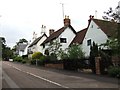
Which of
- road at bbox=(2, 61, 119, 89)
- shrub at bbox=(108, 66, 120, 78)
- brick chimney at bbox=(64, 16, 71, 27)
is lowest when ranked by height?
road at bbox=(2, 61, 119, 89)

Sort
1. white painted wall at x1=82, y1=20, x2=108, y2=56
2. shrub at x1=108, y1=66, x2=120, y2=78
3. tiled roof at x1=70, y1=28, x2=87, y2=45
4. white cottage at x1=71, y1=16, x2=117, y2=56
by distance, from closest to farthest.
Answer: shrub at x1=108, y1=66, x2=120, y2=78
white cottage at x1=71, y1=16, x2=117, y2=56
white painted wall at x1=82, y1=20, x2=108, y2=56
tiled roof at x1=70, y1=28, x2=87, y2=45

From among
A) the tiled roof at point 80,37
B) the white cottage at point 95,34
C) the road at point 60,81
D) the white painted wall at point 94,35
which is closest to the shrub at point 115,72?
the road at point 60,81

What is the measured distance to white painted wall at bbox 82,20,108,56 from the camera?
4141cm

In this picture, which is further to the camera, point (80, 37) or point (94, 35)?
point (80, 37)

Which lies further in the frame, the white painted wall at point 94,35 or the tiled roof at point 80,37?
the tiled roof at point 80,37

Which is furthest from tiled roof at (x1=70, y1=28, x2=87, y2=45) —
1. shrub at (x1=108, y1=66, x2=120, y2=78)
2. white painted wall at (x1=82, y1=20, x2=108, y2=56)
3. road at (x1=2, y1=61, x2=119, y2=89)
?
shrub at (x1=108, y1=66, x2=120, y2=78)

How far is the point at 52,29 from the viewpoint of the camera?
75.5m

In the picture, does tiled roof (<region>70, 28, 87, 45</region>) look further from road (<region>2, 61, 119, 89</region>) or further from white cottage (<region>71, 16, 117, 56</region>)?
road (<region>2, 61, 119, 89</region>)

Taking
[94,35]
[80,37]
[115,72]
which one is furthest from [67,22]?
[115,72]

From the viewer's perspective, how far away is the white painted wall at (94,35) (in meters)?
41.4

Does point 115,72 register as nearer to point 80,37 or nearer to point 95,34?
point 95,34

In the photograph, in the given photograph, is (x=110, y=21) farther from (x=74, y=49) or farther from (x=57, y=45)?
(x=57, y=45)

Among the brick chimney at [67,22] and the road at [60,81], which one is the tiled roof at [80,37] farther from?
the road at [60,81]

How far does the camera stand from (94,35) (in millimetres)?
43969
